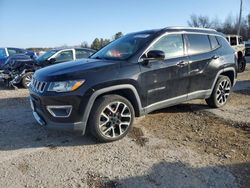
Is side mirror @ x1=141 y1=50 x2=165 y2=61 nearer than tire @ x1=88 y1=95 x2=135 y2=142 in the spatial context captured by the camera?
No

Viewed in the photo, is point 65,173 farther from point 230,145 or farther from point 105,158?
point 230,145

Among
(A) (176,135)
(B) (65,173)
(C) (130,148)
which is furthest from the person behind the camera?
(A) (176,135)

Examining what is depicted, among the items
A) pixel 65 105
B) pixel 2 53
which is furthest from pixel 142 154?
pixel 2 53

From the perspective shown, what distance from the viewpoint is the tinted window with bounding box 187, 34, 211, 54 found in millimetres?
5930

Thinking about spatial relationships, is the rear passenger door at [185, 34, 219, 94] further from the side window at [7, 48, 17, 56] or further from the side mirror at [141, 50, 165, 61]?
the side window at [7, 48, 17, 56]

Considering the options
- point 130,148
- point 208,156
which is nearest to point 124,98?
point 130,148

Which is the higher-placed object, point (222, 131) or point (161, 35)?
point (161, 35)

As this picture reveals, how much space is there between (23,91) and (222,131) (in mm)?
7113

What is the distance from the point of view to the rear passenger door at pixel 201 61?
5848 millimetres

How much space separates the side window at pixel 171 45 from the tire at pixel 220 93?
145 cm

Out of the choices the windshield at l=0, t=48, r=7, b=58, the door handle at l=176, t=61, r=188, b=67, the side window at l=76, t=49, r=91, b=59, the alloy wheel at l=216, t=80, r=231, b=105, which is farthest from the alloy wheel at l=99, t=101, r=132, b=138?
the windshield at l=0, t=48, r=7, b=58

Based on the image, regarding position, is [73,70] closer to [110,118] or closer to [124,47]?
[110,118]

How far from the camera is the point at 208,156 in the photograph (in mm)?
4246

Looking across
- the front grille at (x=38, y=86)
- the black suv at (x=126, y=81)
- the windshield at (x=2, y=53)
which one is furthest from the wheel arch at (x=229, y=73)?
the windshield at (x=2, y=53)
